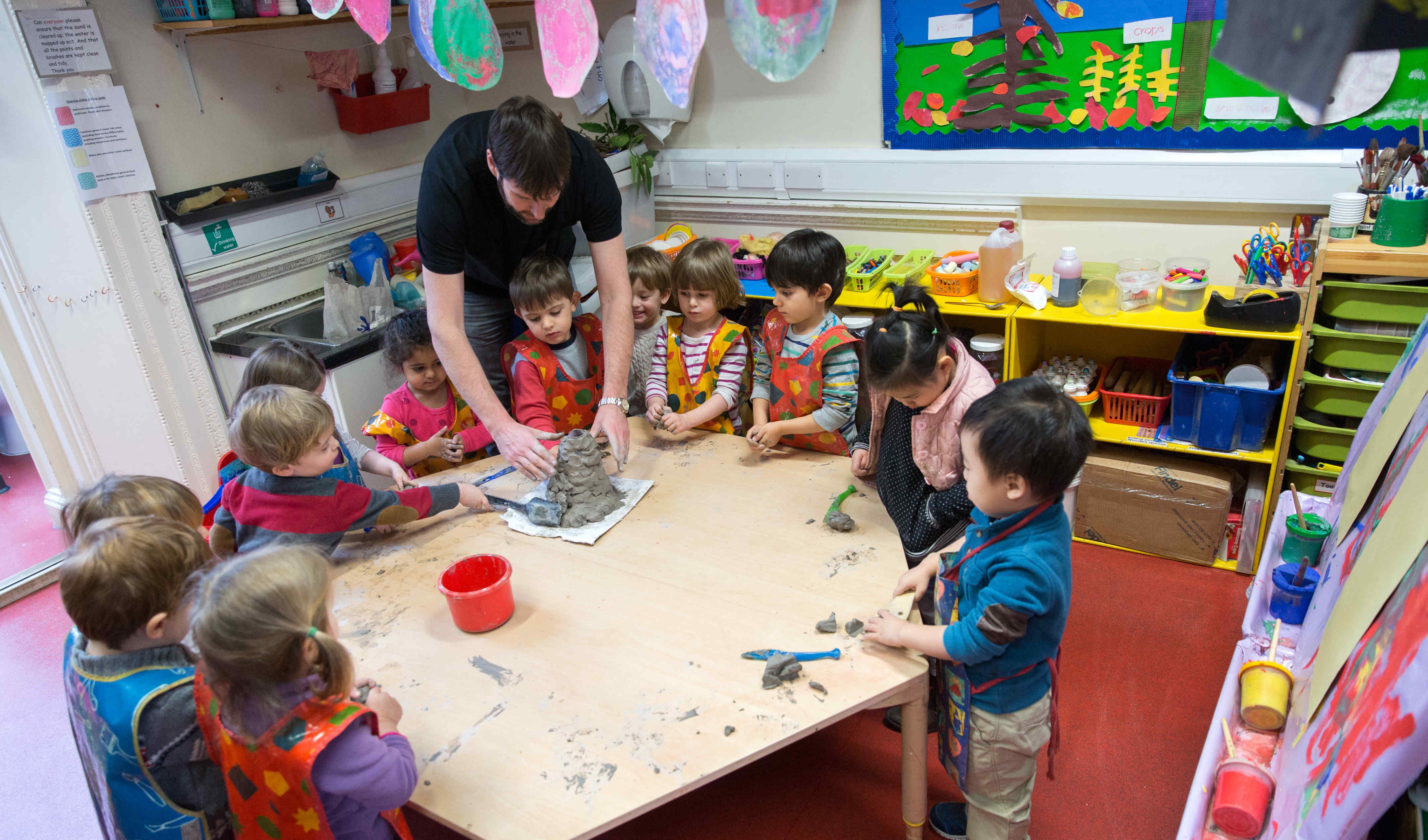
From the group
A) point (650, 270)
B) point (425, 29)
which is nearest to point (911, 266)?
point (650, 270)

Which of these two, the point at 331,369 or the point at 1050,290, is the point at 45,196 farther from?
the point at 1050,290

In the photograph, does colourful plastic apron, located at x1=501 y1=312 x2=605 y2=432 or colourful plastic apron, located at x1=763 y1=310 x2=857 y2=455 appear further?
colourful plastic apron, located at x1=501 y1=312 x2=605 y2=432

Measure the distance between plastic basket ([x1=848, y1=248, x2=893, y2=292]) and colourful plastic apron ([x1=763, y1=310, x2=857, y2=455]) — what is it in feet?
2.84

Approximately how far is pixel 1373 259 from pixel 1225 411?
558 millimetres

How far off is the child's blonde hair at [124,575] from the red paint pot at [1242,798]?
1.49 m

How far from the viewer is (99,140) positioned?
8.52ft

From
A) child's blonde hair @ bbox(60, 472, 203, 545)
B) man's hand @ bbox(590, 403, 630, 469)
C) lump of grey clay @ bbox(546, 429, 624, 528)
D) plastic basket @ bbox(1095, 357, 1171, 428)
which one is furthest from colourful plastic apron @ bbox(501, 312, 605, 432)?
plastic basket @ bbox(1095, 357, 1171, 428)

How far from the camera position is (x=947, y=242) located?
3197mm

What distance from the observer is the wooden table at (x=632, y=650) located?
1.20m

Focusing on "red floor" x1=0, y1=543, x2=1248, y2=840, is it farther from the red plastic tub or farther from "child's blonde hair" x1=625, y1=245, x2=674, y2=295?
the red plastic tub

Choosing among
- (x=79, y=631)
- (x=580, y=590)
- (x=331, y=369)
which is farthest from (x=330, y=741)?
(x=331, y=369)

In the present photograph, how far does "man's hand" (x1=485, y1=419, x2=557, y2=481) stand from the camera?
191 cm

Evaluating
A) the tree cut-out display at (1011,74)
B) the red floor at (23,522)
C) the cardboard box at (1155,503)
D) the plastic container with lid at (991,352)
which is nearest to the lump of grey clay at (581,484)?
the plastic container with lid at (991,352)

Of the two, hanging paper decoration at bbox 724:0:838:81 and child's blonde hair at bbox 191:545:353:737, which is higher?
hanging paper decoration at bbox 724:0:838:81
